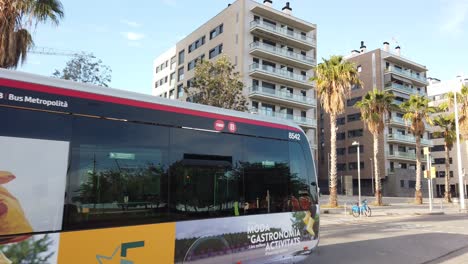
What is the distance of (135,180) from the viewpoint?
511 centimetres

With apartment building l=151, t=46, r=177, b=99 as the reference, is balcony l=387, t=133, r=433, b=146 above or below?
below

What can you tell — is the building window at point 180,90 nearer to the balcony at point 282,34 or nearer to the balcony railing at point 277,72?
the balcony railing at point 277,72

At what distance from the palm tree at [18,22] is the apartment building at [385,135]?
57662 mm

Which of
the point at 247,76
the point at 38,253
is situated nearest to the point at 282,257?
the point at 38,253

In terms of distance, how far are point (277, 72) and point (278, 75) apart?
71cm

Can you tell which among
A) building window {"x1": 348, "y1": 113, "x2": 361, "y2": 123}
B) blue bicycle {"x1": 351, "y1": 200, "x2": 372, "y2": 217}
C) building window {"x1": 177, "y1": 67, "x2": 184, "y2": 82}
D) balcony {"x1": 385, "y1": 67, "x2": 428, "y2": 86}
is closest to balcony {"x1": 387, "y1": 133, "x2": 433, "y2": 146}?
building window {"x1": 348, "y1": 113, "x2": 361, "y2": 123}

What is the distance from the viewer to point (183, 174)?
5613 mm

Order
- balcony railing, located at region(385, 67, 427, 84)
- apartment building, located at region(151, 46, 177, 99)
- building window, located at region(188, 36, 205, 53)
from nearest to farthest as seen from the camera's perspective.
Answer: building window, located at region(188, 36, 205, 53) < apartment building, located at region(151, 46, 177, 99) < balcony railing, located at region(385, 67, 427, 84)

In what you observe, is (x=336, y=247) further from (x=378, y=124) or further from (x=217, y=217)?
(x=378, y=124)

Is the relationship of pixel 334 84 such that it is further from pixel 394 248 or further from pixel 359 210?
pixel 394 248

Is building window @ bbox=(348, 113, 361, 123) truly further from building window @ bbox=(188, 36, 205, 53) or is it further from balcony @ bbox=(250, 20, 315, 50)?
building window @ bbox=(188, 36, 205, 53)

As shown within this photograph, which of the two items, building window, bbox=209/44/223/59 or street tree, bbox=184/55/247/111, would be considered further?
building window, bbox=209/44/223/59

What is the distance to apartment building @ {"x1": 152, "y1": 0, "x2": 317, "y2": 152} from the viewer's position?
48.0 m

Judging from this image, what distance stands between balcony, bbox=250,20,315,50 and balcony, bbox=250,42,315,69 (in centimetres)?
165
